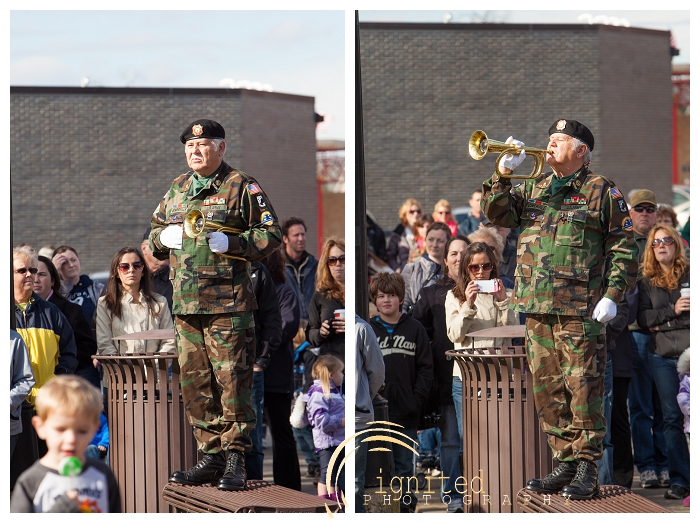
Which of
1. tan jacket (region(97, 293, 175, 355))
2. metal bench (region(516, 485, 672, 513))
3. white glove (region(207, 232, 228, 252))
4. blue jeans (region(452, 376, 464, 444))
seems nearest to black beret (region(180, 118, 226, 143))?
white glove (region(207, 232, 228, 252))

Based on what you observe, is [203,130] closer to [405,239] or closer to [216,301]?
[216,301]

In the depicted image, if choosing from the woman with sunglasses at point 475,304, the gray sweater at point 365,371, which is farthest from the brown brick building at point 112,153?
the gray sweater at point 365,371

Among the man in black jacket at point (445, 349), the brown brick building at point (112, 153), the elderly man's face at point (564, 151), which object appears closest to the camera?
the elderly man's face at point (564, 151)

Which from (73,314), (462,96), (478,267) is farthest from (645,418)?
(462,96)

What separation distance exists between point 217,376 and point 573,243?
191cm

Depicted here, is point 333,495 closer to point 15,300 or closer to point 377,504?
point 377,504

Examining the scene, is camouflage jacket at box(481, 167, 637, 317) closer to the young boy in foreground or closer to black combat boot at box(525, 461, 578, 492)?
black combat boot at box(525, 461, 578, 492)

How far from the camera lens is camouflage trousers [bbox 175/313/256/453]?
5199 millimetres

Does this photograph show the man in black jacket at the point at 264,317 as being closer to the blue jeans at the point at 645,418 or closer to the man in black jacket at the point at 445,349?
the man in black jacket at the point at 445,349

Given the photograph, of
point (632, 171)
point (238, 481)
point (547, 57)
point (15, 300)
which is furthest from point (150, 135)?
point (238, 481)

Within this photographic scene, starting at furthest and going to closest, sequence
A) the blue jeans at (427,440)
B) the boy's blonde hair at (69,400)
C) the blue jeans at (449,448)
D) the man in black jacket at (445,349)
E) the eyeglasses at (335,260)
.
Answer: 1. the blue jeans at (427,440)
2. the eyeglasses at (335,260)
3. the man in black jacket at (445,349)
4. the blue jeans at (449,448)
5. the boy's blonde hair at (69,400)

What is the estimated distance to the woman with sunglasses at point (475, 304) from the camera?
238 inches

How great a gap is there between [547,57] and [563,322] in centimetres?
1517

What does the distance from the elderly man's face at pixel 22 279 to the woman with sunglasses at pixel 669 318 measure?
394 centimetres
